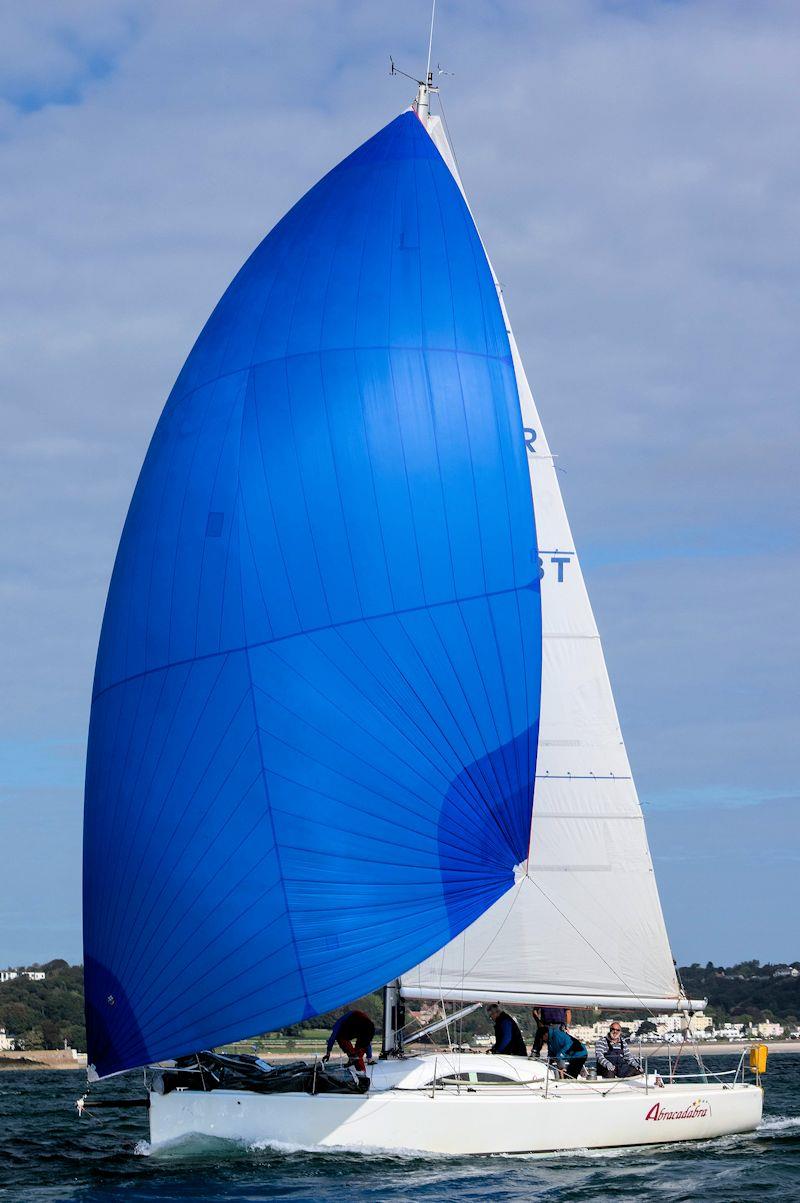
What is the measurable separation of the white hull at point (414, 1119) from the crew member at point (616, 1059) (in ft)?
3.95

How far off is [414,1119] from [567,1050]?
297 cm

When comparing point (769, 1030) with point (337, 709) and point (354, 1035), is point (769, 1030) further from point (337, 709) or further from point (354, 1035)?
point (337, 709)

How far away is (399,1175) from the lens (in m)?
15.1

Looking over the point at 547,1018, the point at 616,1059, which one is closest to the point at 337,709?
the point at 547,1018

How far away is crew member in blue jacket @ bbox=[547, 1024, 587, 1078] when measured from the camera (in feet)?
60.0

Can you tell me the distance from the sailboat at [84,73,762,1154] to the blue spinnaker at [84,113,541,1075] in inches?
1.1

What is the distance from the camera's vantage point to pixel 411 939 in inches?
621

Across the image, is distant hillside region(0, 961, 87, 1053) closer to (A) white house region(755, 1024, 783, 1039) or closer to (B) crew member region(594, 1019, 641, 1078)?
(A) white house region(755, 1024, 783, 1039)

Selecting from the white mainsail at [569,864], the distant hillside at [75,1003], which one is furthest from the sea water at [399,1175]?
the distant hillside at [75,1003]

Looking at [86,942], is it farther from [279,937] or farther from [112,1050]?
[279,937]

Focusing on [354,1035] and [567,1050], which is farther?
[567,1050]

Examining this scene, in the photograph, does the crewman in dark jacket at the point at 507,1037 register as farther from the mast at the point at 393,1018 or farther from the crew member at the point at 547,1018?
the mast at the point at 393,1018

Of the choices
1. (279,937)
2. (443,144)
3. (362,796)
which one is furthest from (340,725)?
(443,144)

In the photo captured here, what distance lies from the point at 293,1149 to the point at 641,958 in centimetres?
495
